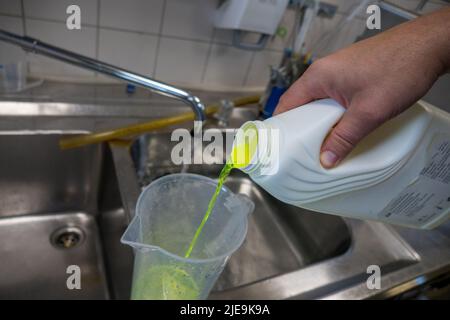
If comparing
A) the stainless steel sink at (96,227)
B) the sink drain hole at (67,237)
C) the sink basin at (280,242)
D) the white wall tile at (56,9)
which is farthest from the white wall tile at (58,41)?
the sink basin at (280,242)

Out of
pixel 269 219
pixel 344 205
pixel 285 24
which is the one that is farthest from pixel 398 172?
pixel 285 24

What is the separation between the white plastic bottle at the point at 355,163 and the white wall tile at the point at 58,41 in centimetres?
67

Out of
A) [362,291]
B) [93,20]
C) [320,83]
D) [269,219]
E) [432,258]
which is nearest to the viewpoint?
[320,83]

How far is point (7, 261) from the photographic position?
30.1 inches

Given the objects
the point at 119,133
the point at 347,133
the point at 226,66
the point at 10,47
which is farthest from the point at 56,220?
the point at 347,133

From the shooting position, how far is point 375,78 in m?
0.39

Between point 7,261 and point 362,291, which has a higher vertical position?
point 362,291

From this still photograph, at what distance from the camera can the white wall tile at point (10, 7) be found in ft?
2.41

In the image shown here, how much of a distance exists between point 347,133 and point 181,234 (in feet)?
1.14

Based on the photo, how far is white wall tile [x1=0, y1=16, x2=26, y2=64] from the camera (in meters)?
0.75

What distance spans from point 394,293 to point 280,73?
2.22ft

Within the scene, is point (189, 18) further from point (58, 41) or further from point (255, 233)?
point (255, 233)

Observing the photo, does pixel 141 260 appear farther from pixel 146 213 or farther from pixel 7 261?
pixel 7 261

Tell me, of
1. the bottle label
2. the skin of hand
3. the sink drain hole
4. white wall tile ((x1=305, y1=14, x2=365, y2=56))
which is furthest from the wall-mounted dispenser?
the sink drain hole
